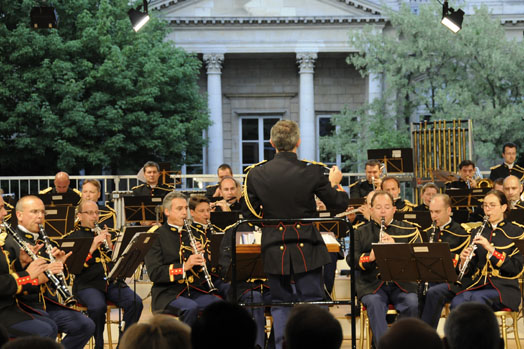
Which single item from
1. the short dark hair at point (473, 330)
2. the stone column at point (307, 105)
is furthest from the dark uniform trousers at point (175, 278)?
the stone column at point (307, 105)

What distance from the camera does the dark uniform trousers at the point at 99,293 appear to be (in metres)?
7.31

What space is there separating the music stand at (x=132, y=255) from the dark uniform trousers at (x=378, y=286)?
212cm

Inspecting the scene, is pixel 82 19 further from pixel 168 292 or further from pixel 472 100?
pixel 168 292

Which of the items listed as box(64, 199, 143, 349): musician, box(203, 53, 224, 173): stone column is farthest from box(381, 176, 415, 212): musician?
box(203, 53, 224, 173): stone column

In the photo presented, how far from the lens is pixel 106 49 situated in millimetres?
22297

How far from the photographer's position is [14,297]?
6254 mm

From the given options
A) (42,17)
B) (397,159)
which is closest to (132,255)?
(42,17)

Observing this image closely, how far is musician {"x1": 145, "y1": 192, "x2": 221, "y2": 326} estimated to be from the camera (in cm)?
708

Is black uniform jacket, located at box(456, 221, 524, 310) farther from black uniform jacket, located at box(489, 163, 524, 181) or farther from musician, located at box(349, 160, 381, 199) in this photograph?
black uniform jacket, located at box(489, 163, 524, 181)

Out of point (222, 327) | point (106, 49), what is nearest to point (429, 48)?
point (106, 49)

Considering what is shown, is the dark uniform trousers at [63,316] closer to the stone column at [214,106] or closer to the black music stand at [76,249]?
the black music stand at [76,249]

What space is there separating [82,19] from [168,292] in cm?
1695

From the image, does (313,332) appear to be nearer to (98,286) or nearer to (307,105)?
(98,286)

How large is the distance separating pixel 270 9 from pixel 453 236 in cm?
2226
